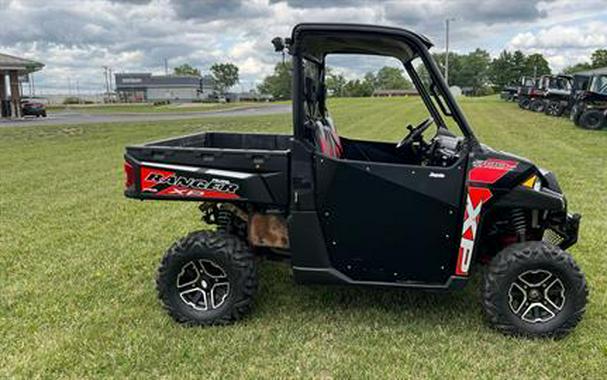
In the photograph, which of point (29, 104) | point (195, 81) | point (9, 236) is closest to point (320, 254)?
point (9, 236)

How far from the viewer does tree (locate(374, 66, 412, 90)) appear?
13.4 feet

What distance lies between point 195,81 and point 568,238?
102m

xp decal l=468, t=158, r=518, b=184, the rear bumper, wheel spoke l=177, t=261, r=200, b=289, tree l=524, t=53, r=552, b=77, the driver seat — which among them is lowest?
wheel spoke l=177, t=261, r=200, b=289

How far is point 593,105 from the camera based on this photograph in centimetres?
1889

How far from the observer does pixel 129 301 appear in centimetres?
408

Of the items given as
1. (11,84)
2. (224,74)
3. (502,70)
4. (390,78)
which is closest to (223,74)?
(224,74)

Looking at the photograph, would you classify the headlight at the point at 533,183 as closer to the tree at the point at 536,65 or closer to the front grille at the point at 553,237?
the front grille at the point at 553,237

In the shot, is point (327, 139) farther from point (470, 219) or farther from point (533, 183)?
point (533, 183)

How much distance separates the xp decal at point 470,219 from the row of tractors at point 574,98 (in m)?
16.7

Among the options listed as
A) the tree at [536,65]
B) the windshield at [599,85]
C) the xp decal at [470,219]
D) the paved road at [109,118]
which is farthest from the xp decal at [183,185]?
the tree at [536,65]

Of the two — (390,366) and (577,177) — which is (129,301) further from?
(577,177)

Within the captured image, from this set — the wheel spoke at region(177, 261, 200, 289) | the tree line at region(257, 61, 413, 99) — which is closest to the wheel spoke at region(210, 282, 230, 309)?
the wheel spoke at region(177, 261, 200, 289)

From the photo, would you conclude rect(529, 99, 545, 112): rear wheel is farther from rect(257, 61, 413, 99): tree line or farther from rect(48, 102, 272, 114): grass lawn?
rect(257, 61, 413, 99): tree line

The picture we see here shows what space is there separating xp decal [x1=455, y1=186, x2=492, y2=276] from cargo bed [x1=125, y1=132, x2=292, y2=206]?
1092mm
